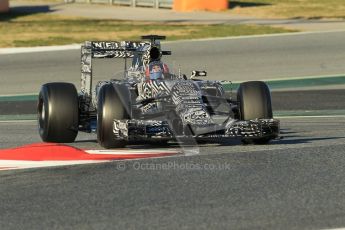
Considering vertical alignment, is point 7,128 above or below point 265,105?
below

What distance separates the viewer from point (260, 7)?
38.8 m

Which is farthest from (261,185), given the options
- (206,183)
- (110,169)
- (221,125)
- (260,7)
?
(260,7)

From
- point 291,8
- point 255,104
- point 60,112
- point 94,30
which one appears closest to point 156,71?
point 60,112

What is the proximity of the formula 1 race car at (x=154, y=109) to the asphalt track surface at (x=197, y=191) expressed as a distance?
0.29 meters

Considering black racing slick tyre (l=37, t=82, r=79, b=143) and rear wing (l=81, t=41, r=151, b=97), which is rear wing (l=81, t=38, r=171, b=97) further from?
black racing slick tyre (l=37, t=82, r=79, b=143)

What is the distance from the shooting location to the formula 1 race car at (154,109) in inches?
467

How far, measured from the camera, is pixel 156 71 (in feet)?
43.4

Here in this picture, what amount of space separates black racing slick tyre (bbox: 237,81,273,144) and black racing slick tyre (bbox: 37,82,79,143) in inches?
78.3

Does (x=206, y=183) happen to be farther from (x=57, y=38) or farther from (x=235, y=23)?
(x=235, y=23)

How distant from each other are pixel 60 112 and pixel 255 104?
7.61 ft

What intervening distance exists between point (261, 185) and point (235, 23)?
2382 centimetres

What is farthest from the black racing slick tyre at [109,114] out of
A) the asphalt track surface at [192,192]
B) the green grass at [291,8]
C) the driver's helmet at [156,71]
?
the green grass at [291,8]

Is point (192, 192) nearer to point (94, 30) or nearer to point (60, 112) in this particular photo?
point (60, 112)

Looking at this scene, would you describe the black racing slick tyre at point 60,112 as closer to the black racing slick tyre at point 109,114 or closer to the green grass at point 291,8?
the black racing slick tyre at point 109,114
